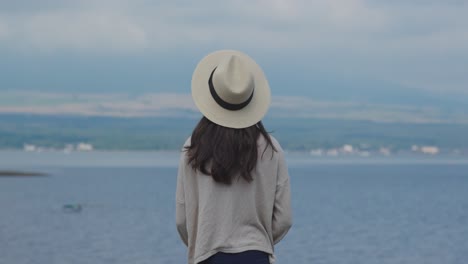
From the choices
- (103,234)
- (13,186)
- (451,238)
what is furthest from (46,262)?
(13,186)

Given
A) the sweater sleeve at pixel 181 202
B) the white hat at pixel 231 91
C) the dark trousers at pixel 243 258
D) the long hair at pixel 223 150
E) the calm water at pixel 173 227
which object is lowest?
the calm water at pixel 173 227

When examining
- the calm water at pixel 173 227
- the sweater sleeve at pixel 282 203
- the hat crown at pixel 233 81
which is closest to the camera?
the hat crown at pixel 233 81

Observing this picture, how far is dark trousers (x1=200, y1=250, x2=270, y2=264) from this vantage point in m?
5.12

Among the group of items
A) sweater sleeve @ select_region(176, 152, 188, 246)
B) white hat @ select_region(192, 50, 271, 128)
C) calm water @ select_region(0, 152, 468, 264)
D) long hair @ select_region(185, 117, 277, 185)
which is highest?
white hat @ select_region(192, 50, 271, 128)

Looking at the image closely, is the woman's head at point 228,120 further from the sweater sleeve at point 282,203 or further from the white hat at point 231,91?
the sweater sleeve at point 282,203

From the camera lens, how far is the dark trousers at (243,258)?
16.8ft

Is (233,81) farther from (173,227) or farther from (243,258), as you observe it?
(173,227)

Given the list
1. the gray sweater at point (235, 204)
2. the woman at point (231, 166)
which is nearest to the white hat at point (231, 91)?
the woman at point (231, 166)

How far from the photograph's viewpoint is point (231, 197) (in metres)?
5.16

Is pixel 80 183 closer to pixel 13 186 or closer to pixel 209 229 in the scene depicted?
pixel 13 186

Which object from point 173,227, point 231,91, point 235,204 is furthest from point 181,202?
point 173,227

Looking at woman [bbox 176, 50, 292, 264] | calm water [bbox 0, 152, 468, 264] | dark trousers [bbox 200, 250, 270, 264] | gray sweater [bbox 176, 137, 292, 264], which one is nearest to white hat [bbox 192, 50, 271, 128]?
woman [bbox 176, 50, 292, 264]

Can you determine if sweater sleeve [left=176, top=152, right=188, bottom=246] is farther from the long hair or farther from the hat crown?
the hat crown

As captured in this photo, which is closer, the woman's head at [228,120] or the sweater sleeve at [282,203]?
the woman's head at [228,120]
